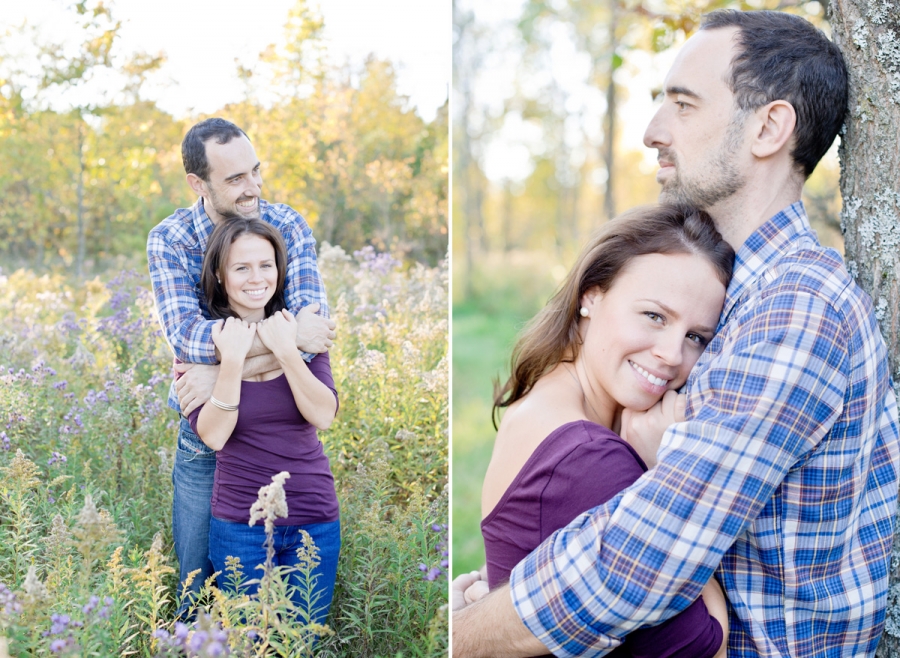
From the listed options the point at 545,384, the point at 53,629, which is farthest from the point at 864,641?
the point at 53,629

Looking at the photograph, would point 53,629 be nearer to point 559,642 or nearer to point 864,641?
point 559,642

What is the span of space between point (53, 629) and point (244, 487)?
0.59 meters

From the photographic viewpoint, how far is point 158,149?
9.36 ft

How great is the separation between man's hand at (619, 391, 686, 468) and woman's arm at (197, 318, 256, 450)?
1.10 m

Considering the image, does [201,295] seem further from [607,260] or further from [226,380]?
[607,260]

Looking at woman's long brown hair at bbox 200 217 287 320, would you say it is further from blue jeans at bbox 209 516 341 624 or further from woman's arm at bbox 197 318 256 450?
blue jeans at bbox 209 516 341 624

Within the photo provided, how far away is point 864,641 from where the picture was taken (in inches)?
74.3

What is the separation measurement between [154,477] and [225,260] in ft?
2.53

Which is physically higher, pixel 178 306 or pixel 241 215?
pixel 241 215

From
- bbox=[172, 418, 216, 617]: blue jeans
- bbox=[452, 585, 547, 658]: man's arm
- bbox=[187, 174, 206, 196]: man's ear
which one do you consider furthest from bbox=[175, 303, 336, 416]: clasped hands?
bbox=[452, 585, 547, 658]: man's arm

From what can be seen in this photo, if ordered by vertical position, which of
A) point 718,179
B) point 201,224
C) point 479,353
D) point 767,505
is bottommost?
point 479,353

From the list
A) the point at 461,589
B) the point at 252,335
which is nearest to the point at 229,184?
the point at 252,335

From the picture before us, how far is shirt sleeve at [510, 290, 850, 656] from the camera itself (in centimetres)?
162

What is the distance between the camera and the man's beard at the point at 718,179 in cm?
212
